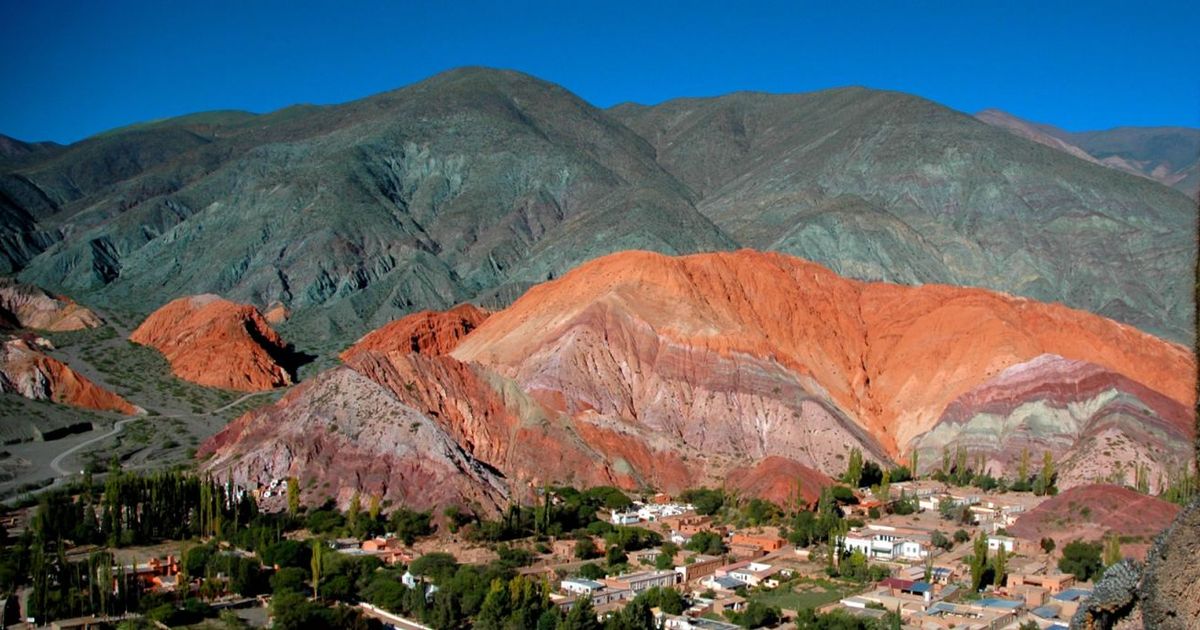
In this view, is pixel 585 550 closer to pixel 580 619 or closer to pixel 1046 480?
pixel 580 619

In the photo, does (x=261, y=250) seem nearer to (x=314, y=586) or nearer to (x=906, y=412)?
(x=906, y=412)

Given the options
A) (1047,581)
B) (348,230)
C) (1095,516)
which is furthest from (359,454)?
(348,230)

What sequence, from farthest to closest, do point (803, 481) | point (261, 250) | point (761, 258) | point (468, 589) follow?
point (261, 250) → point (761, 258) → point (803, 481) → point (468, 589)

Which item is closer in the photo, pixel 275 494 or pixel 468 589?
pixel 468 589

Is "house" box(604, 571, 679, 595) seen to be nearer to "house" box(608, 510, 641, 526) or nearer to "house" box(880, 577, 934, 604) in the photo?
"house" box(880, 577, 934, 604)

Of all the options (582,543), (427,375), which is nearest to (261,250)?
(427,375)
